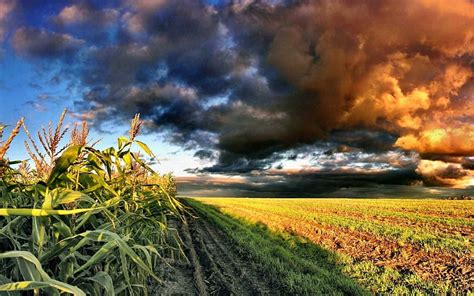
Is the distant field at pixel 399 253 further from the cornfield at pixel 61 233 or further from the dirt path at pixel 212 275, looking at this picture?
the cornfield at pixel 61 233

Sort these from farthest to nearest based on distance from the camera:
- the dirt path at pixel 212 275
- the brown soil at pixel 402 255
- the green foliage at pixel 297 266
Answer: the brown soil at pixel 402 255 < the green foliage at pixel 297 266 < the dirt path at pixel 212 275

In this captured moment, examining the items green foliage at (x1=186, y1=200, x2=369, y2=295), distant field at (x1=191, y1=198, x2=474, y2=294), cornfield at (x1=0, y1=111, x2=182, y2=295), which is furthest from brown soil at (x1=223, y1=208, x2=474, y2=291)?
cornfield at (x1=0, y1=111, x2=182, y2=295)

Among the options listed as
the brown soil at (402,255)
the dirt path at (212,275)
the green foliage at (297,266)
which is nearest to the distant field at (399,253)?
the brown soil at (402,255)

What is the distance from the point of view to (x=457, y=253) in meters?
12.4

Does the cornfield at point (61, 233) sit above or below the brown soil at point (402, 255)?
above

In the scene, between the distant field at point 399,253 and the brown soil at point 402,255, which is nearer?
the distant field at point 399,253

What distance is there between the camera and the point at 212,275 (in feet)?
29.4

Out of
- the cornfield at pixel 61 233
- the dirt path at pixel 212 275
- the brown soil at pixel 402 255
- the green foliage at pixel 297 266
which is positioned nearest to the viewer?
the cornfield at pixel 61 233

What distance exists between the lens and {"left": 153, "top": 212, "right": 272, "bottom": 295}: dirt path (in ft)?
25.7

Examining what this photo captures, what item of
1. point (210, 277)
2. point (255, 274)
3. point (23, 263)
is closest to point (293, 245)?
point (255, 274)

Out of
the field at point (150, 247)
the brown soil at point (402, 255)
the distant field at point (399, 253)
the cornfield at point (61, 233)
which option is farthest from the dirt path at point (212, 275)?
→ the brown soil at point (402, 255)

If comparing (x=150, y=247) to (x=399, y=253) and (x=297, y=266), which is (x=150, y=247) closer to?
(x=297, y=266)

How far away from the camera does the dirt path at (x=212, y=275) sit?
25.7ft

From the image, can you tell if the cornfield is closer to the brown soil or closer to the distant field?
the distant field
